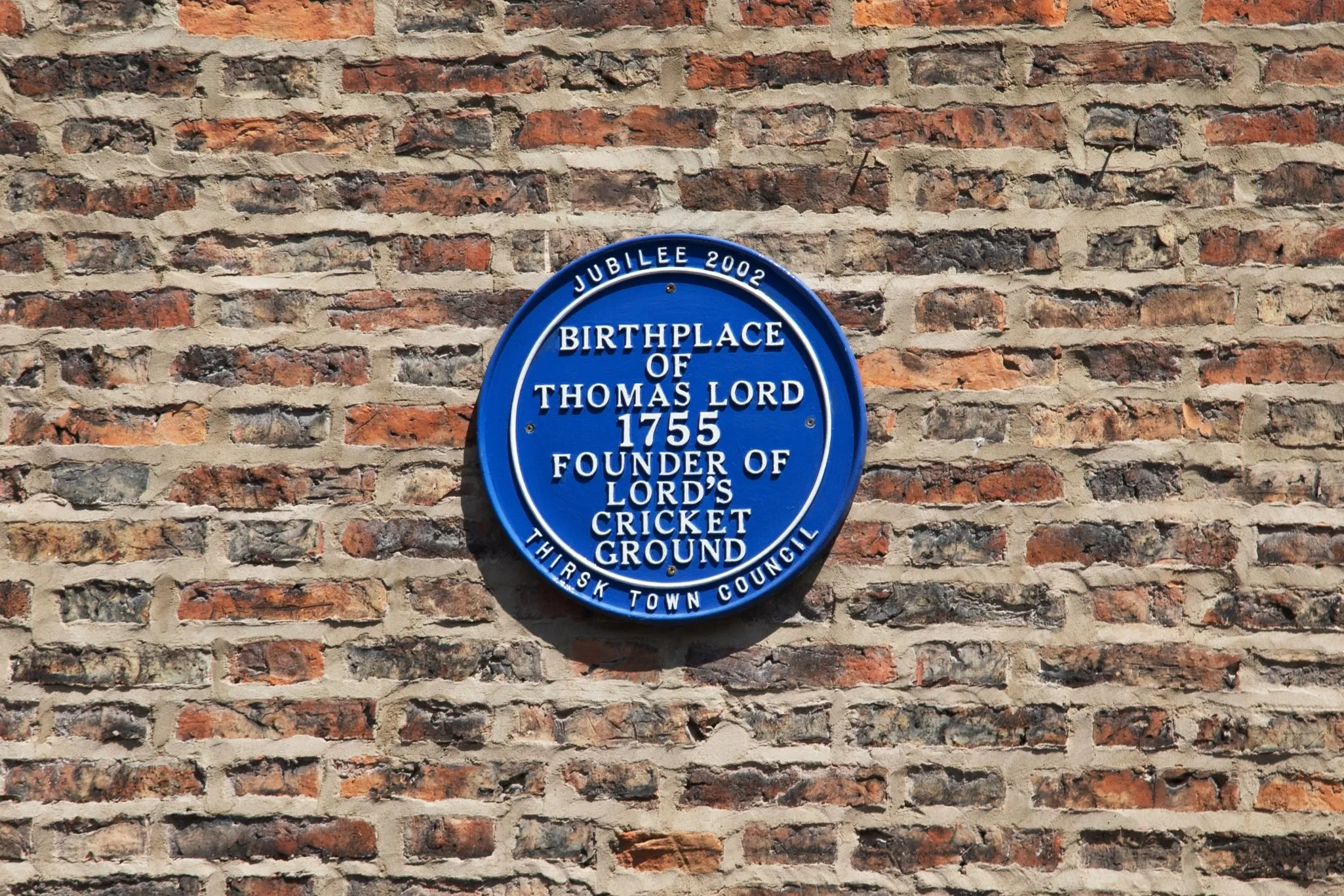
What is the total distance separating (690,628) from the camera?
2.10 meters

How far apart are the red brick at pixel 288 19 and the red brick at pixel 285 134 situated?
0.15 meters

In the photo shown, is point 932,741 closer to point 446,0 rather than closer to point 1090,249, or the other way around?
point 1090,249

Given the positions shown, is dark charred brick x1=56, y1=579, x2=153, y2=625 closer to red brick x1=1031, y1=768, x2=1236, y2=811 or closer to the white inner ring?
the white inner ring

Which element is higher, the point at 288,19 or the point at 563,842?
the point at 288,19

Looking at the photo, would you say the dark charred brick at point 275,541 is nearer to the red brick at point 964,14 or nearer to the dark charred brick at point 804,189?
the dark charred brick at point 804,189

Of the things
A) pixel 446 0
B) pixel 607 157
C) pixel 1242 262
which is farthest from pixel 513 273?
pixel 1242 262

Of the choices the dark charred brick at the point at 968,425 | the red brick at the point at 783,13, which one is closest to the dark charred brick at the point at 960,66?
the red brick at the point at 783,13

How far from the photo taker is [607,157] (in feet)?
7.02

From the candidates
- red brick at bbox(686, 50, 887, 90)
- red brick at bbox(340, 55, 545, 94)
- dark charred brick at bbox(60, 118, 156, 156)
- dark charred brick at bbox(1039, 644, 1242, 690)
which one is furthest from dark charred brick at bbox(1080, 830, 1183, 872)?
dark charred brick at bbox(60, 118, 156, 156)

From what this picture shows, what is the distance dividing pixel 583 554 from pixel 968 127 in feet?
3.36

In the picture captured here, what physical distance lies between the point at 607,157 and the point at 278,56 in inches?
24.8

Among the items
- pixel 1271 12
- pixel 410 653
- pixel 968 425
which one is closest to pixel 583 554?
pixel 410 653

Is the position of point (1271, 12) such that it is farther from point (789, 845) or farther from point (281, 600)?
point (281, 600)

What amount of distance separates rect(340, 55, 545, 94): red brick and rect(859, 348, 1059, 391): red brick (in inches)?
31.3
